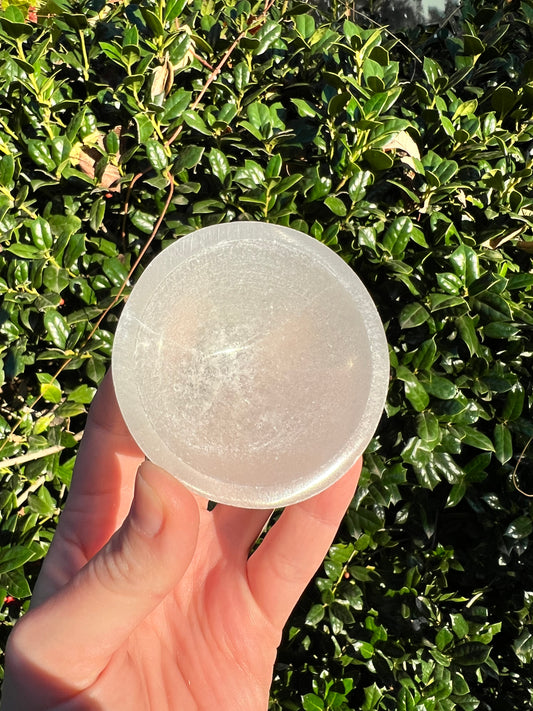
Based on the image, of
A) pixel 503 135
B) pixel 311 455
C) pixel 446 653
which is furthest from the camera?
pixel 503 135

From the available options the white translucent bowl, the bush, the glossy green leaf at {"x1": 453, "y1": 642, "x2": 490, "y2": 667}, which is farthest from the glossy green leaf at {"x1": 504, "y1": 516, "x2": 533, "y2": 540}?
the white translucent bowl

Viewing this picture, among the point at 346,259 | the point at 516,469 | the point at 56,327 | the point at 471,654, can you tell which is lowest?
the point at 471,654

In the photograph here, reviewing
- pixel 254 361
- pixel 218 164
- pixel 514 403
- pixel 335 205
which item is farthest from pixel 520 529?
pixel 218 164

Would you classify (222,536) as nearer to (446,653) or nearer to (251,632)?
(251,632)

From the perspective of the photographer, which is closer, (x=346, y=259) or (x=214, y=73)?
(x=346, y=259)

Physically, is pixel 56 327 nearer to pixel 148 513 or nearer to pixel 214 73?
pixel 148 513

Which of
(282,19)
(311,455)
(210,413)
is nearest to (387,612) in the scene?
(311,455)
